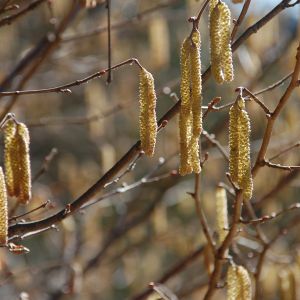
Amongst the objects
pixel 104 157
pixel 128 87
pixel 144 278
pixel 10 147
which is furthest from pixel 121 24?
pixel 128 87

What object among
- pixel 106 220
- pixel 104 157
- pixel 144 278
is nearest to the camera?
pixel 104 157

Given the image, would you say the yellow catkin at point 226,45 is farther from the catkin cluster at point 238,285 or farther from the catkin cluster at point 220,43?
the catkin cluster at point 238,285

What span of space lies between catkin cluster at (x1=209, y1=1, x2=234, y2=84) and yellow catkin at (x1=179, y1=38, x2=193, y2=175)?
0.04 m

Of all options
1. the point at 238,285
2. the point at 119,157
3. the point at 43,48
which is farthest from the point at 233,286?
the point at 119,157

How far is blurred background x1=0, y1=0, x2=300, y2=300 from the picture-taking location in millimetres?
2391

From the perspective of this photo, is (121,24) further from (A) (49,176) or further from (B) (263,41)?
(A) (49,176)

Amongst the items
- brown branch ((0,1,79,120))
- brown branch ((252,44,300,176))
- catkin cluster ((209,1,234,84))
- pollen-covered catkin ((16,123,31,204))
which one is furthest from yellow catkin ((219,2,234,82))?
brown branch ((0,1,79,120))

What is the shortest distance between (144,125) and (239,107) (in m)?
0.17

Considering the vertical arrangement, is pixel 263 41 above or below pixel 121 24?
above

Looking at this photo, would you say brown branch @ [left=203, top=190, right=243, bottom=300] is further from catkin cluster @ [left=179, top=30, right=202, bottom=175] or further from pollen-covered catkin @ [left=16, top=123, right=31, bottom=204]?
pollen-covered catkin @ [left=16, top=123, right=31, bottom=204]

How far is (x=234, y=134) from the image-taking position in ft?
4.15

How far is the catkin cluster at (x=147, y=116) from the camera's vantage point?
1299mm

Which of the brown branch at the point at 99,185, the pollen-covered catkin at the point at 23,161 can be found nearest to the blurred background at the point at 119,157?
the brown branch at the point at 99,185

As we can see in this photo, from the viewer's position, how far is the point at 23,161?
1.36m
